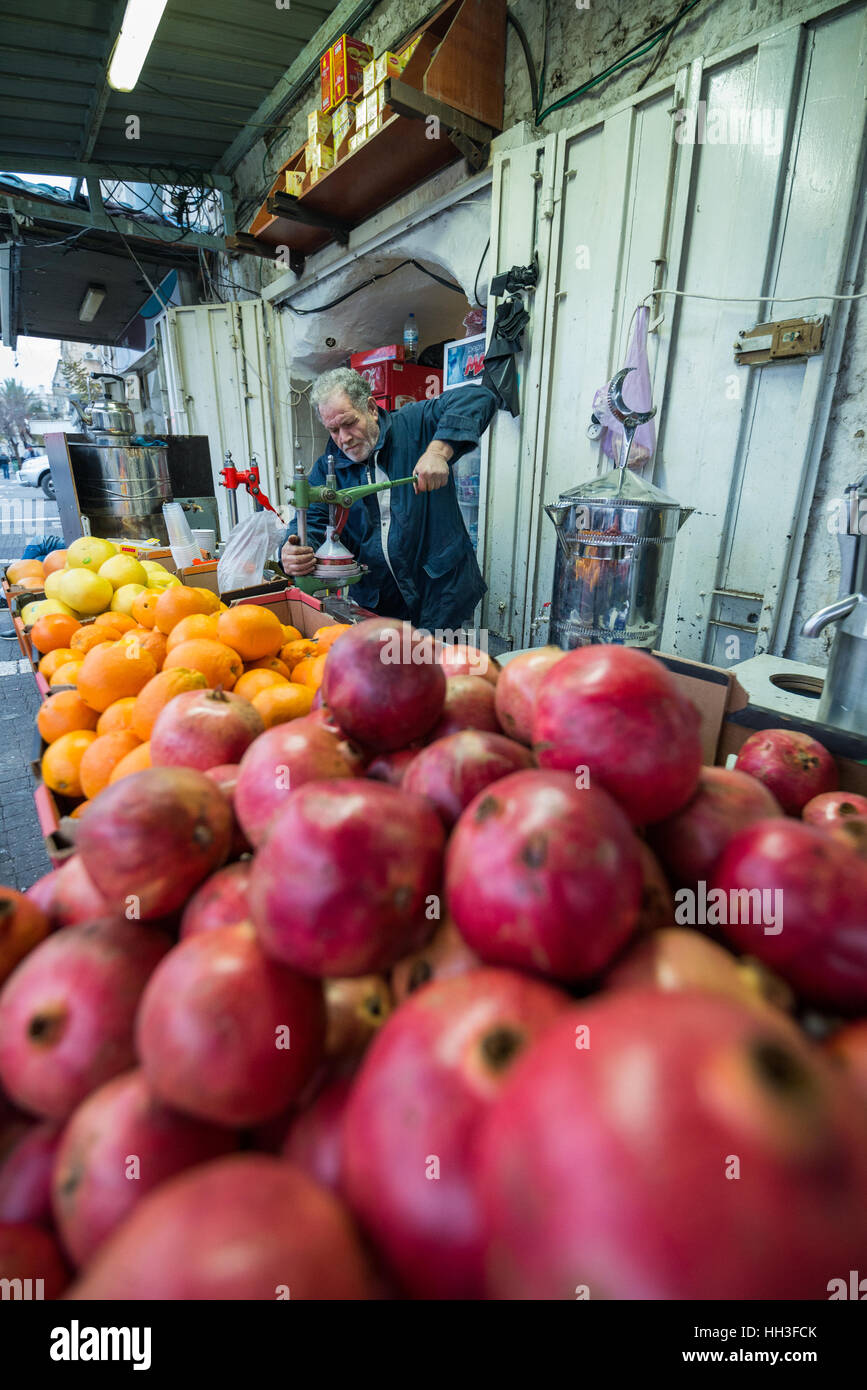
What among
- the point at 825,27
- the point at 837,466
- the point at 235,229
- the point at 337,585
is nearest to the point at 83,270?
the point at 235,229

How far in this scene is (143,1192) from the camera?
1.74 feet

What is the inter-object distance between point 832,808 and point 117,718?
1.59 meters

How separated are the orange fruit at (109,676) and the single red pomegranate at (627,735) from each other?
1372 mm

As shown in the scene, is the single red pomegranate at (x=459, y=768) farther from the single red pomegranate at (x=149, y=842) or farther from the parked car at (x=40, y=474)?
the parked car at (x=40, y=474)

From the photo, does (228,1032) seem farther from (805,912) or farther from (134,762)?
(134,762)

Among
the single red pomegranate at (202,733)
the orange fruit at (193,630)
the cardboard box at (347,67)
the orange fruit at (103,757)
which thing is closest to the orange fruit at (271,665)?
the orange fruit at (193,630)

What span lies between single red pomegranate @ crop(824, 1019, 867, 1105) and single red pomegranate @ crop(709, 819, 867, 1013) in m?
0.04

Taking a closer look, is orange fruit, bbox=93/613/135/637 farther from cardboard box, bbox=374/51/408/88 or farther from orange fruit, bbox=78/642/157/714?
cardboard box, bbox=374/51/408/88

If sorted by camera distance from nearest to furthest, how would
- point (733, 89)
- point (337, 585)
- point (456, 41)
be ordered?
point (733, 89), point (337, 585), point (456, 41)

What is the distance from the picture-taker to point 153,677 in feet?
5.80

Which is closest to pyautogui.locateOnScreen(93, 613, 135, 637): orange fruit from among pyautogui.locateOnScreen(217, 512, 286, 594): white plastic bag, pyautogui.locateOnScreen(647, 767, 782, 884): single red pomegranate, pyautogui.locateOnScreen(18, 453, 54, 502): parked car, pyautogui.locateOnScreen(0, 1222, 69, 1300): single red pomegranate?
pyautogui.locateOnScreen(217, 512, 286, 594): white plastic bag

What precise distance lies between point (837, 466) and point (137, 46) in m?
5.34

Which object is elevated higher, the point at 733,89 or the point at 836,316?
the point at 733,89
